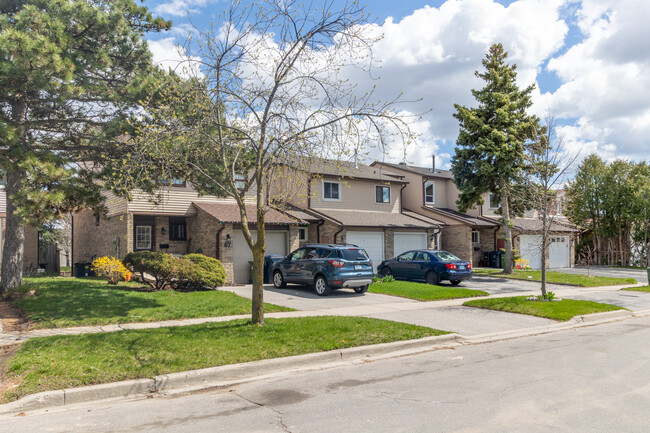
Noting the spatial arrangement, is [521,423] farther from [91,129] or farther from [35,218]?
[91,129]

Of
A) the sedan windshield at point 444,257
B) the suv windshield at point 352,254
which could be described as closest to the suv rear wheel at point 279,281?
the suv windshield at point 352,254

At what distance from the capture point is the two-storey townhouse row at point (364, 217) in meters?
24.3

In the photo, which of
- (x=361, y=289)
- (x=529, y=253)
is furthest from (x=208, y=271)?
(x=529, y=253)

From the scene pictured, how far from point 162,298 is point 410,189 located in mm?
22726

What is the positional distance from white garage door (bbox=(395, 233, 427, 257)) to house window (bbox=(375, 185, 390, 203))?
259cm

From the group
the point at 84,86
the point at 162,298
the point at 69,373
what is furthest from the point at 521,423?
the point at 84,86

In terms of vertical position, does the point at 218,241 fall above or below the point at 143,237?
below

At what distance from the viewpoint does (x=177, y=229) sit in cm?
2180

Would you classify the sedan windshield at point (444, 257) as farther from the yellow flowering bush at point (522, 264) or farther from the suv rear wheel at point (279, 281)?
the yellow flowering bush at point (522, 264)

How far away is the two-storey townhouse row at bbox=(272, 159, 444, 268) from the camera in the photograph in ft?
79.9

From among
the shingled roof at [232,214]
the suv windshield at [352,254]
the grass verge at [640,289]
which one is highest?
the shingled roof at [232,214]

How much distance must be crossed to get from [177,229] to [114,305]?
984 centimetres

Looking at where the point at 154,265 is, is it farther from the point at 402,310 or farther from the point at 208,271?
the point at 402,310

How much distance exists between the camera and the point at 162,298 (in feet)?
45.2
